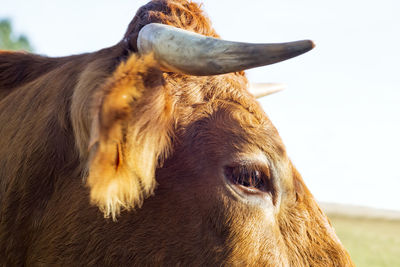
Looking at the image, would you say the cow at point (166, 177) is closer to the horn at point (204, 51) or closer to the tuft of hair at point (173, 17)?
the horn at point (204, 51)

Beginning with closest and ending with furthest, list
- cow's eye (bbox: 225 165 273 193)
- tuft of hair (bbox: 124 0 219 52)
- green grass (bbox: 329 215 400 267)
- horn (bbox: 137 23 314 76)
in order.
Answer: horn (bbox: 137 23 314 76), cow's eye (bbox: 225 165 273 193), tuft of hair (bbox: 124 0 219 52), green grass (bbox: 329 215 400 267)

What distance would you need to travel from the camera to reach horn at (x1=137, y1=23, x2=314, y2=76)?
210cm

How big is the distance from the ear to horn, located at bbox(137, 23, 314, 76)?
0.45ft

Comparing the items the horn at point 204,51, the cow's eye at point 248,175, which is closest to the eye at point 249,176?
the cow's eye at point 248,175

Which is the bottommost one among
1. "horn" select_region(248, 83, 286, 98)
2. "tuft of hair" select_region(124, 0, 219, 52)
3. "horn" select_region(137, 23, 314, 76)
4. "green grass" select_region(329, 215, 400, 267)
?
"green grass" select_region(329, 215, 400, 267)

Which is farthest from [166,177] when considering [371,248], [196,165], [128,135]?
[371,248]

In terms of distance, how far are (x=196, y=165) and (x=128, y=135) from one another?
0.41m

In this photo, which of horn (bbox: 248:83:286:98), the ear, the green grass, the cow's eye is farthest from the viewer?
the green grass

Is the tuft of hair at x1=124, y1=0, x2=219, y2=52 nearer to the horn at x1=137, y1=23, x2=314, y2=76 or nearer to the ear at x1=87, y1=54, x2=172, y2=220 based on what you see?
the horn at x1=137, y1=23, x2=314, y2=76

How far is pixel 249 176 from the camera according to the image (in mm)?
2420

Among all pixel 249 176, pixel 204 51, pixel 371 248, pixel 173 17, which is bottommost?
pixel 371 248

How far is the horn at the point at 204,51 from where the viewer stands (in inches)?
82.7

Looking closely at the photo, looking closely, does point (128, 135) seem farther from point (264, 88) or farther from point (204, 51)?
point (264, 88)

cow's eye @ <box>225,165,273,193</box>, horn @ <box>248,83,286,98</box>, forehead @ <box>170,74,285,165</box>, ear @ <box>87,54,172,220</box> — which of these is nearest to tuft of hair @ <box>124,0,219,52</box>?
forehead @ <box>170,74,285,165</box>
